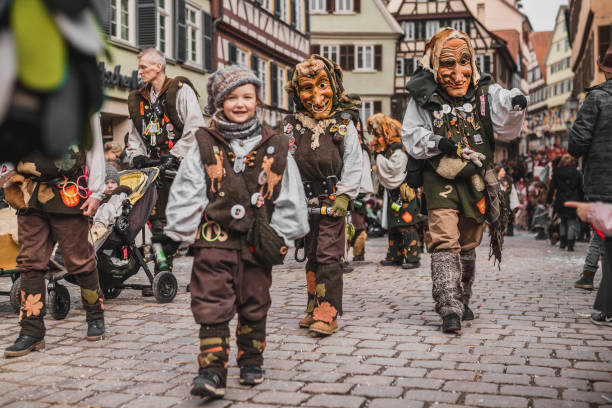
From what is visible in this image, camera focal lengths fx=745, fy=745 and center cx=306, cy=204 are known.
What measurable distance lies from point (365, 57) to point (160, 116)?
3720cm

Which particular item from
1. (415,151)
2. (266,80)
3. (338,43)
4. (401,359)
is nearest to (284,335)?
(401,359)

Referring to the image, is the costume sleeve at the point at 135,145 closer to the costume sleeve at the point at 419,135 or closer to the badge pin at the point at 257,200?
the costume sleeve at the point at 419,135

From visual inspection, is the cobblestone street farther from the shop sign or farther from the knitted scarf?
the shop sign

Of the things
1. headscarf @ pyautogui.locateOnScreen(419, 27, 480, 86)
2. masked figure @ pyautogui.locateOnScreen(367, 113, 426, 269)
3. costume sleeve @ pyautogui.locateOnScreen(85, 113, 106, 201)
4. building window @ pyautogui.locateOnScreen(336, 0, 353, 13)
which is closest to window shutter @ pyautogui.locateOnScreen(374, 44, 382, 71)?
building window @ pyautogui.locateOnScreen(336, 0, 353, 13)

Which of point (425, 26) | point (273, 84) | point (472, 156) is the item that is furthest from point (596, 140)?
point (425, 26)

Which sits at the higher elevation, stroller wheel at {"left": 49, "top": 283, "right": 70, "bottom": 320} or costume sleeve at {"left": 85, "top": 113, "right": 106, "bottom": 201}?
costume sleeve at {"left": 85, "top": 113, "right": 106, "bottom": 201}

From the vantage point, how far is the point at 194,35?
22516mm

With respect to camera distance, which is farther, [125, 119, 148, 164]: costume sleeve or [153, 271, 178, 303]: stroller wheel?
[125, 119, 148, 164]: costume sleeve

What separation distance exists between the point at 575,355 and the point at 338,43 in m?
39.3

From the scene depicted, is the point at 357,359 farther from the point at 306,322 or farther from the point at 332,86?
the point at 332,86

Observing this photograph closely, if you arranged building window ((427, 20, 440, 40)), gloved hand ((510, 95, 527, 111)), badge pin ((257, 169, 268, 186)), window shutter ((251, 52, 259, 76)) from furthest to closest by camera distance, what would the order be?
building window ((427, 20, 440, 40))
window shutter ((251, 52, 259, 76))
gloved hand ((510, 95, 527, 111))
badge pin ((257, 169, 268, 186))

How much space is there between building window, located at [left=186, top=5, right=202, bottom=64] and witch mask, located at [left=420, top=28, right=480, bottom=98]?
16.9 meters

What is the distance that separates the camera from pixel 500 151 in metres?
71.1

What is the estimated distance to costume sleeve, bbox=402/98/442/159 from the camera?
563 cm
